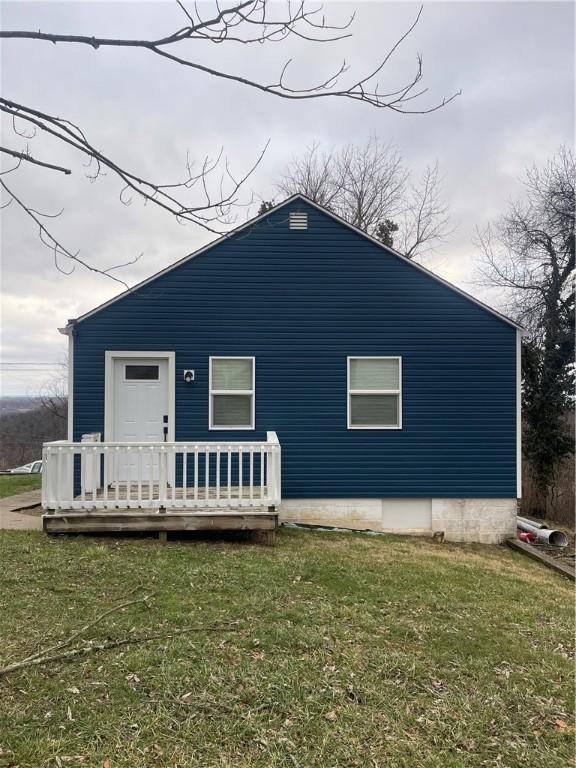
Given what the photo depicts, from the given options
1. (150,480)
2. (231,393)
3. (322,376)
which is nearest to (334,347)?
(322,376)

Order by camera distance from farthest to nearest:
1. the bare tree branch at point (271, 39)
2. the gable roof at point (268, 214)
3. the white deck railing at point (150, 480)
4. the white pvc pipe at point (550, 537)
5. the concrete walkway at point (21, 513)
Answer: the white pvc pipe at point (550, 537), the gable roof at point (268, 214), the concrete walkway at point (21, 513), the white deck railing at point (150, 480), the bare tree branch at point (271, 39)

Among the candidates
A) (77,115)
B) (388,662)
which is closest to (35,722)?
(388,662)

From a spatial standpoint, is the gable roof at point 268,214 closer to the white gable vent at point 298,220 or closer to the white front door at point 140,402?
the white gable vent at point 298,220

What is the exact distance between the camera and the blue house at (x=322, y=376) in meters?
8.31

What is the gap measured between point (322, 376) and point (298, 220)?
8.99 ft

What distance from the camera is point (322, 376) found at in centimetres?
847

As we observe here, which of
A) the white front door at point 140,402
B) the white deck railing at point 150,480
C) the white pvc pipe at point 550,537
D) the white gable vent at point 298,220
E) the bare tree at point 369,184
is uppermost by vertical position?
the bare tree at point 369,184

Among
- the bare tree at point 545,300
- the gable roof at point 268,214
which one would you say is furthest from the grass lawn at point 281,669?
the bare tree at point 545,300

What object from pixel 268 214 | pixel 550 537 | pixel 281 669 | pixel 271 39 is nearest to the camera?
pixel 271 39

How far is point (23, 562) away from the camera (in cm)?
537

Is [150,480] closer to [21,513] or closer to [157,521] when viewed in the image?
[157,521]

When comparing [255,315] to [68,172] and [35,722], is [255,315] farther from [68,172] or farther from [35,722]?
[35,722]

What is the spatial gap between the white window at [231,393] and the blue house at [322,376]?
0.02m

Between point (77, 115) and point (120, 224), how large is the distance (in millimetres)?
1423
